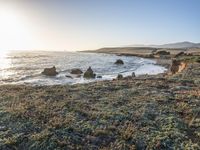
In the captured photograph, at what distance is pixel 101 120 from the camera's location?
16.6 meters

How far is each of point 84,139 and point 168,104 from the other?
893 cm

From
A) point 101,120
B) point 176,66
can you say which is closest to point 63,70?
point 176,66

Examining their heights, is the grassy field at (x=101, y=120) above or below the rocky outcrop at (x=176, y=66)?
above

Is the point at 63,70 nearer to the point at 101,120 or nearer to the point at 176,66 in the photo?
the point at 176,66

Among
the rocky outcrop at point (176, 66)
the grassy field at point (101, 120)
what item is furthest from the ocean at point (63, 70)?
the grassy field at point (101, 120)

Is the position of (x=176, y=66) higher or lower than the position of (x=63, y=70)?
higher

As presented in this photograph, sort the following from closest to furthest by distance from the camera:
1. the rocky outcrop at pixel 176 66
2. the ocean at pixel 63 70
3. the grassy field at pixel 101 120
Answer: the grassy field at pixel 101 120, the ocean at pixel 63 70, the rocky outcrop at pixel 176 66

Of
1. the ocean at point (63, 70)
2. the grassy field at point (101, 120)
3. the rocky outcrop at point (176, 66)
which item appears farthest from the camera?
the rocky outcrop at point (176, 66)

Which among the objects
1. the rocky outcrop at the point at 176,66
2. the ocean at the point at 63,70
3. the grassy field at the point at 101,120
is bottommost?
the ocean at the point at 63,70

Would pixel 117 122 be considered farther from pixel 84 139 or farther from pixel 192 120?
pixel 192 120

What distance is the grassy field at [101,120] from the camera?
13.8 metres

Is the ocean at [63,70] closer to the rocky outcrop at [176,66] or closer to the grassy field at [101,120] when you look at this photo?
the rocky outcrop at [176,66]

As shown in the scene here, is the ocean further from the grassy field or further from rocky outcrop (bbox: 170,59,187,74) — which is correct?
the grassy field

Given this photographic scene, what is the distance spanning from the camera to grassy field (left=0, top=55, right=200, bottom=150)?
13.8m
